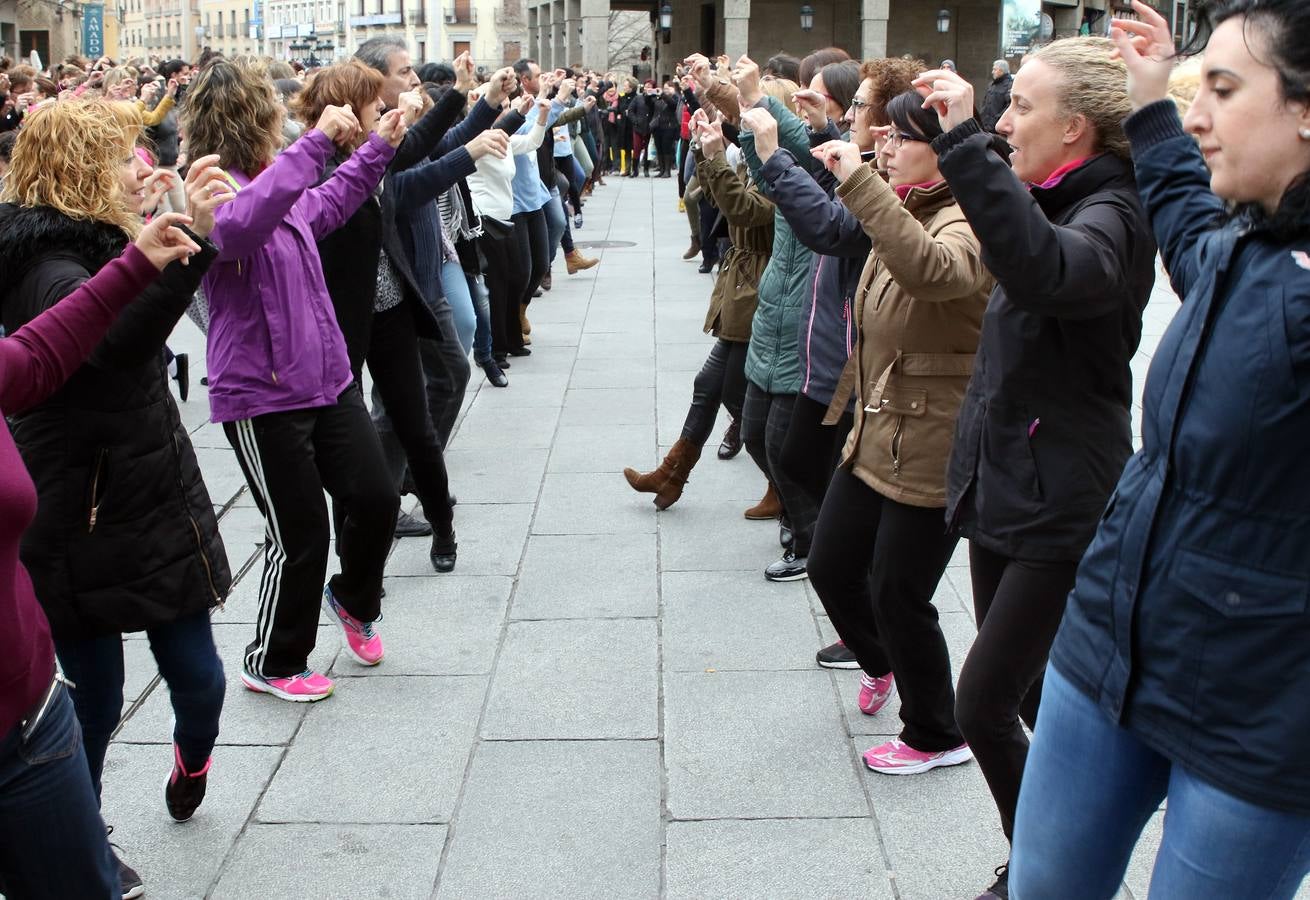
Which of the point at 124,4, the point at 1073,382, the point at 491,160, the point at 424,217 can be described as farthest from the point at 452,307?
the point at 124,4

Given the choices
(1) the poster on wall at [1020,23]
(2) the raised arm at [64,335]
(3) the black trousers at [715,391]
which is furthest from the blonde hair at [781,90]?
(1) the poster on wall at [1020,23]

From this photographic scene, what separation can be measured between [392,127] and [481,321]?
15.3ft

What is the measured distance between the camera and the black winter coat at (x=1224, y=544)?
1906mm

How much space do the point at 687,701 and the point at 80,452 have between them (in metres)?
2.05

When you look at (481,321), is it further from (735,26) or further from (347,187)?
(735,26)

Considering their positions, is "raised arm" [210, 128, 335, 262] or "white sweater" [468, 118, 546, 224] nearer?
"raised arm" [210, 128, 335, 262]

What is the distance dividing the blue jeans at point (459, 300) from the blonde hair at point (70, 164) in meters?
3.41

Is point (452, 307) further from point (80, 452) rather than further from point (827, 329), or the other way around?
point (80, 452)

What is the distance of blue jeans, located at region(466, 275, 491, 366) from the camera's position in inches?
344

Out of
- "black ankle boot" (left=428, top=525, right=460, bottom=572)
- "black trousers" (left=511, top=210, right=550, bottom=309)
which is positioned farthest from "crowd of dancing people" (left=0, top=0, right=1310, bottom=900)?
"black trousers" (left=511, top=210, right=550, bottom=309)

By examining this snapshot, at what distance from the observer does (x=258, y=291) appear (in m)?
4.02

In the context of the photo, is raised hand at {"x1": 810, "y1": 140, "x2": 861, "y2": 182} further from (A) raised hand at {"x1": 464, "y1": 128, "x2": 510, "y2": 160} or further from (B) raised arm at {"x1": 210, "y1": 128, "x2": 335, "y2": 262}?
(A) raised hand at {"x1": 464, "y1": 128, "x2": 510, "y2": 160}

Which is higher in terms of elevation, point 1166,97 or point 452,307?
point 1166,97

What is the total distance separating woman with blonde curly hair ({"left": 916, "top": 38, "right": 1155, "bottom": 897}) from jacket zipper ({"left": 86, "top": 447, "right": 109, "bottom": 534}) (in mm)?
1909
